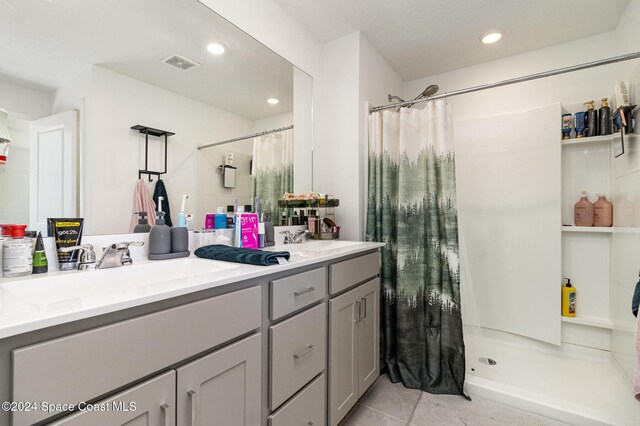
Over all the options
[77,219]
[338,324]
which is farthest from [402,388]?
[77,219]

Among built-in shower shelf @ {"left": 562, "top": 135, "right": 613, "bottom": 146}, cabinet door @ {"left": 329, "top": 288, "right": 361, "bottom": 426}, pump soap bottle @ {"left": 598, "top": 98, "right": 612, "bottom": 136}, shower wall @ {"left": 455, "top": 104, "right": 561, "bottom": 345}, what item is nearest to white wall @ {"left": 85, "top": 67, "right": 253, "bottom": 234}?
cabinet door @ {"left": 329, "top": 288, "right": 361, "bottom": 426}

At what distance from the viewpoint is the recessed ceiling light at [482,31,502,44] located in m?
2.16

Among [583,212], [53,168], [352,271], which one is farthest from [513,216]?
[53,168]

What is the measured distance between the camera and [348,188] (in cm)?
219

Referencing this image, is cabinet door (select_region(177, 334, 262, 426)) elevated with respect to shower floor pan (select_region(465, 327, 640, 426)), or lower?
elevated

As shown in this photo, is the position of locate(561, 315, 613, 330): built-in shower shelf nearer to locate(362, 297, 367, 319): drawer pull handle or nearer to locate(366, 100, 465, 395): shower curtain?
locate(366, 100, 465, 395): shower curtain

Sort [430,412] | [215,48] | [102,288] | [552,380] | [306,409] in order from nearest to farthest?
[102,288] < [306,409] < [215,48] < [430,412] < [552,380]

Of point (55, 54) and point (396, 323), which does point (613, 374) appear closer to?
point (396, 323)

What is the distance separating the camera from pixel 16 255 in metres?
0.88

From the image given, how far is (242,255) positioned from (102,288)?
0.46 metres

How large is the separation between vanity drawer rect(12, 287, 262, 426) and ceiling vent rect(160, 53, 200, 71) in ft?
3.73

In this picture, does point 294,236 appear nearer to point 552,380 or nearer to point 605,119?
point 552,380

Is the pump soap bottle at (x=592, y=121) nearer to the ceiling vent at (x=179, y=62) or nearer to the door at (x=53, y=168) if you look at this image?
the ceiling vent at (x=179, y=62)

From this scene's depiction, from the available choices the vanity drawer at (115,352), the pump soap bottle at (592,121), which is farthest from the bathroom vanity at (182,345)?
the pump soap bottle at (592,121)
